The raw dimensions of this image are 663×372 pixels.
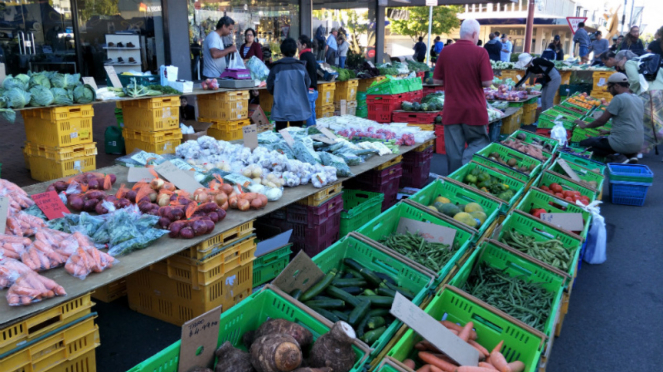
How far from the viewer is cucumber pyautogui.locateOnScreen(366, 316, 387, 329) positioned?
106 inches

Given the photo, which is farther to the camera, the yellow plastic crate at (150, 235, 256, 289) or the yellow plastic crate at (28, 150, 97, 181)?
the yellow plastic crate at (28, 150, 97, 181)

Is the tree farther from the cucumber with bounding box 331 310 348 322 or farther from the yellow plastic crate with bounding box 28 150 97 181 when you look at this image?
the cucumber with bounding box 331 310 348 322

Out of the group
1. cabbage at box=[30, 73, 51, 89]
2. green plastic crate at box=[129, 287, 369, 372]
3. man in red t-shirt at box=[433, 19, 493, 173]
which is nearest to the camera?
green plastic crate at box=[129, 287, 369, 372]

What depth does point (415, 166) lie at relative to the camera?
6492mm

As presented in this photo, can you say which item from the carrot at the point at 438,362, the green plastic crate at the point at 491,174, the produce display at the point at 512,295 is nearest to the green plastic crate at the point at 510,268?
the produce display at the point at 512,295

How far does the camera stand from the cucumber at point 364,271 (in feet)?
10.3

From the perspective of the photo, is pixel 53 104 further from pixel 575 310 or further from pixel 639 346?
pixel 639 346

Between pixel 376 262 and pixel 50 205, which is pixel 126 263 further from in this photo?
pixel 376 262

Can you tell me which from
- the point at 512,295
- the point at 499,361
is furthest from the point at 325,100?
the point at 499,361

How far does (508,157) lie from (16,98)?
5.91 m

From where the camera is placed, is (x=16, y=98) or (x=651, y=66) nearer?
(x=16, y=98)

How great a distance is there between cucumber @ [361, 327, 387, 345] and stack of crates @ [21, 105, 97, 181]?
16.8 ft

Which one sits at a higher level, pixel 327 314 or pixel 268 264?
pixel 327 314

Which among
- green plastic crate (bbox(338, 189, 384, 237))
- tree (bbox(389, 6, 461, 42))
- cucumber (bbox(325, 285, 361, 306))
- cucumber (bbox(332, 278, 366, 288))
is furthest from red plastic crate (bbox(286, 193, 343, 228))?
tree (bbox(389, 6, 461, 42))
